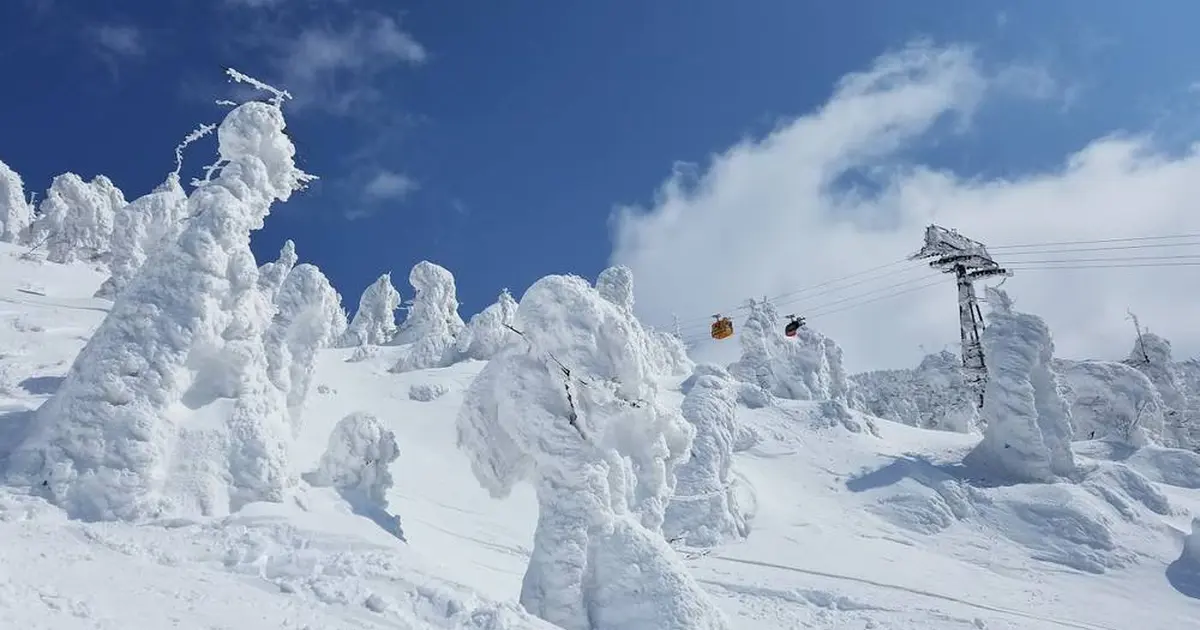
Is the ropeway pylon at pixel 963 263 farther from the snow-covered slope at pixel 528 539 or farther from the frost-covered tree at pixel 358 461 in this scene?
the frost-covered tree at pixel 358 461

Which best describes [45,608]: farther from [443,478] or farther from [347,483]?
[443,478]

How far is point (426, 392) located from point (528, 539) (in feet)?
61.3

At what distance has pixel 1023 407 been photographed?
3828 centimetres

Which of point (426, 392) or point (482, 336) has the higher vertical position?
point (482, 336)

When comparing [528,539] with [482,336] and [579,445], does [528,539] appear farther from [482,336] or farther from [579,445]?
[482,336]

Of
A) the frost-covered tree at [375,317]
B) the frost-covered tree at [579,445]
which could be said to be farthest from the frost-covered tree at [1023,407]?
the frost-covered tree at [375,317]

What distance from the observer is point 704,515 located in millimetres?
31094

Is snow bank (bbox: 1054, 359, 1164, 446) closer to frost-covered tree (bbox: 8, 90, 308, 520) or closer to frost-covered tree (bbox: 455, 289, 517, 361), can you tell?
frost-covered tree (bbox: 455, 289, 517, 361)

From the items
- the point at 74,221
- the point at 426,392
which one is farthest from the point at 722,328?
the point at 74,221

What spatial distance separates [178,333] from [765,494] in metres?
26.2

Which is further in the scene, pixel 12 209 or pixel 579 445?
pixel 12 209

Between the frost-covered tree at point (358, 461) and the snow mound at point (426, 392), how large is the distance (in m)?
23.7

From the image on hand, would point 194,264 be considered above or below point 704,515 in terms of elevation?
above

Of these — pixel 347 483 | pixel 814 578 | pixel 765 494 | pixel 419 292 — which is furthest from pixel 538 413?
pixel 419 292
